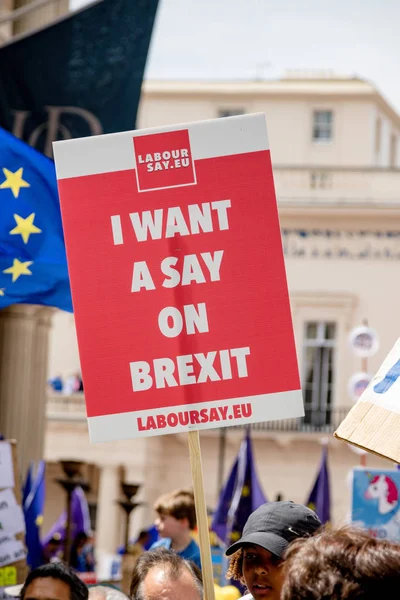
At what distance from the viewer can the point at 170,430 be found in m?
4.51

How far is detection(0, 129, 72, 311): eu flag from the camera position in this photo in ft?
28.0

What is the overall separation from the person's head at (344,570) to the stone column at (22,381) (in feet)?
42.7

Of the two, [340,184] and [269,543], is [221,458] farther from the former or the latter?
[269,543]

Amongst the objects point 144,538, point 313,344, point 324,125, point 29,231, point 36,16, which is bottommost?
point 144,538

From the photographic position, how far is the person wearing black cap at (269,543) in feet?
12.7

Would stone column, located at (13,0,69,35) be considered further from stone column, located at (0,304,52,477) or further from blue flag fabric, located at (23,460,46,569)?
blue flag fabric, located at (23,460,46,569)

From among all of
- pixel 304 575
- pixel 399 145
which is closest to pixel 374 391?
pixel 304 575

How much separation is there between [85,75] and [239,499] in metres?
5.31

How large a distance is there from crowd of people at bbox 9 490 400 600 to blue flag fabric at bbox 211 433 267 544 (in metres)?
9.86

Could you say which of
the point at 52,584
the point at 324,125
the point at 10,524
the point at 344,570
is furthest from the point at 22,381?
the point at 324,125

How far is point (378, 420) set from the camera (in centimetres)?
389

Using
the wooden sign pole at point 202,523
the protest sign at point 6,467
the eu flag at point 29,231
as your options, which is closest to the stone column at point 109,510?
the eu flag at point 29,231

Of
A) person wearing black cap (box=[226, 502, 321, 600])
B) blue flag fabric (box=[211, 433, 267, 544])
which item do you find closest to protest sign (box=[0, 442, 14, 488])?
person wearing black cap (box=[226, 502, 321, 600])

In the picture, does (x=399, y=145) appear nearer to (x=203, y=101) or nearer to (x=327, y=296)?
(x=203, y=101)
